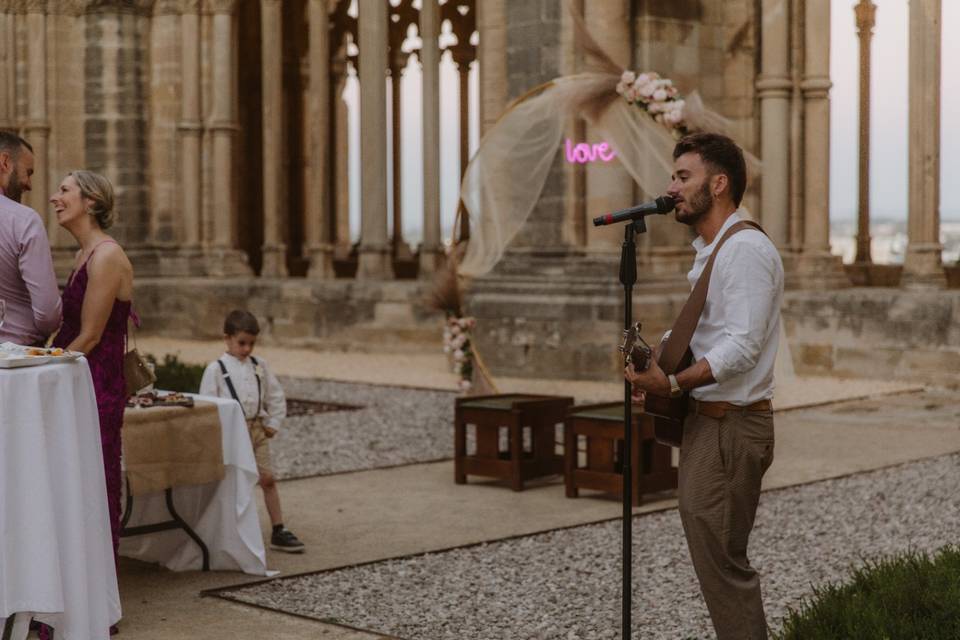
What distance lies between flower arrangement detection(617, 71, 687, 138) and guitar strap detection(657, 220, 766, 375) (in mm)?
5135

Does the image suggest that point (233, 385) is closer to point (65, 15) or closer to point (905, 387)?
point (905, 387)

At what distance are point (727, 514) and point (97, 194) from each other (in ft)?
7.66

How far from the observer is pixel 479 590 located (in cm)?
557

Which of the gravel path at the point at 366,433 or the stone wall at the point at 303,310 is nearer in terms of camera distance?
the gravel path at the point at 366,433

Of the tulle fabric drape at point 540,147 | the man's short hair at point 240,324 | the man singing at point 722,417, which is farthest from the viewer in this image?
the tulle fabric drape at point 540,147

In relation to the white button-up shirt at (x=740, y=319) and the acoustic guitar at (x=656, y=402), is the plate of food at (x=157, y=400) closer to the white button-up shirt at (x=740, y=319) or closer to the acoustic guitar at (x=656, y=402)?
the acoustic guitar at (x=656, y=402)

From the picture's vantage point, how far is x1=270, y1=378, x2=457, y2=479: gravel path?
8.95m

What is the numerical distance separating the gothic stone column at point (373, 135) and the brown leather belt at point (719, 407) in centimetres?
1222

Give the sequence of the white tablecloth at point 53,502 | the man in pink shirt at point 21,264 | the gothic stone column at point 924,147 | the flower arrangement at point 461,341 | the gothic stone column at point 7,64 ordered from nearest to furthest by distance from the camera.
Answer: the white tablecloth at point 53,502 < the man in pink shirt at point 21,264 < the flower arrangement at point 461,341 < the gothic stone column at point 924,147 < the gothic stone column at point 7,64

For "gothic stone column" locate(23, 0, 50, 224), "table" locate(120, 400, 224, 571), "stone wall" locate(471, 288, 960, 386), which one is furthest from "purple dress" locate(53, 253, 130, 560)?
"gothic stone column" locate(23, 0, 50, 224)

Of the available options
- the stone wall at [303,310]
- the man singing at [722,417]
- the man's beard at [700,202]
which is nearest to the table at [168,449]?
the man singing at [722,417]

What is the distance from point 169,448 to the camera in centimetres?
565

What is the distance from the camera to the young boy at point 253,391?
6125mm

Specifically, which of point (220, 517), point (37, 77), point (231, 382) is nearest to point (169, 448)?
point (220, 517)
